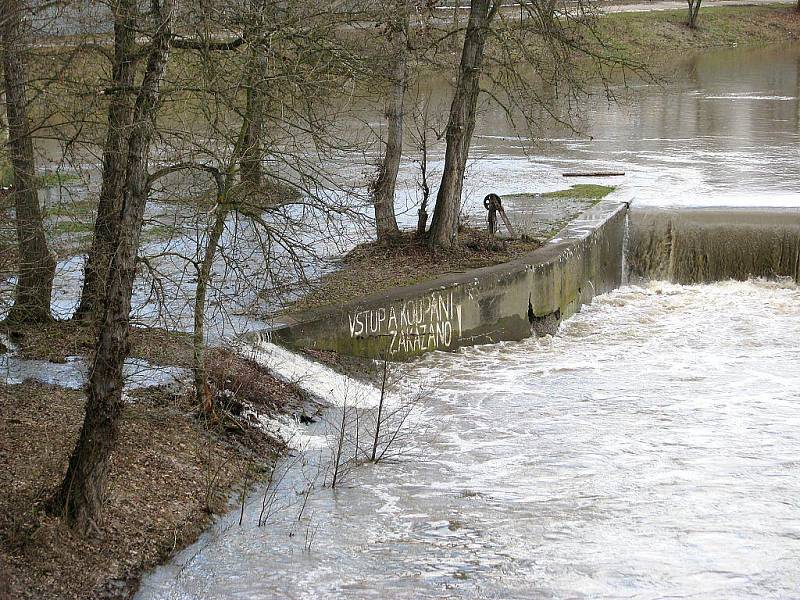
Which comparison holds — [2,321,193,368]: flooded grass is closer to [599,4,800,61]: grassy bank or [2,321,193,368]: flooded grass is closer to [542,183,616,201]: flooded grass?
[542,183,616,201]: flooded grass

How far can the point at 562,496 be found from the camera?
29.5ft

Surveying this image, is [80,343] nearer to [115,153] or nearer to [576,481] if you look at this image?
[115,153]

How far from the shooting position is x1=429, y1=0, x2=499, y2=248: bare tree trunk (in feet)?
47.1

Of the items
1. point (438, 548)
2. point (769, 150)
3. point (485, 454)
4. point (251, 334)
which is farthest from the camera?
point (769, 150)

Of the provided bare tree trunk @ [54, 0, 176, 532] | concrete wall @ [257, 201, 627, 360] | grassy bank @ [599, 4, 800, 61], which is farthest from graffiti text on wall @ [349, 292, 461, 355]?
grassy bank @ [599, 4, 800, 61]

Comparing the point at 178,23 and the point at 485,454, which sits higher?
the point at 178,23

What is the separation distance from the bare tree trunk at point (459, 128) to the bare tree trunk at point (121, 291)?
7935mm

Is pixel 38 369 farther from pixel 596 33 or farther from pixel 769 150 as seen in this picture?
pixel 769 150

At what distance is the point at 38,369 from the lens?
1034 cm

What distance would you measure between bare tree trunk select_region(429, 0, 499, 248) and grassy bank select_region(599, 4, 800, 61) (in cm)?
3764

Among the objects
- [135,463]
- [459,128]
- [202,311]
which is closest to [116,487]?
[135,463]

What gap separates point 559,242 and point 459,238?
4.86 ft

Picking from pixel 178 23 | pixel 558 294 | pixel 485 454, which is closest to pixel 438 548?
pixel 485 454

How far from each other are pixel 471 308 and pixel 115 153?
6375 millimetres
